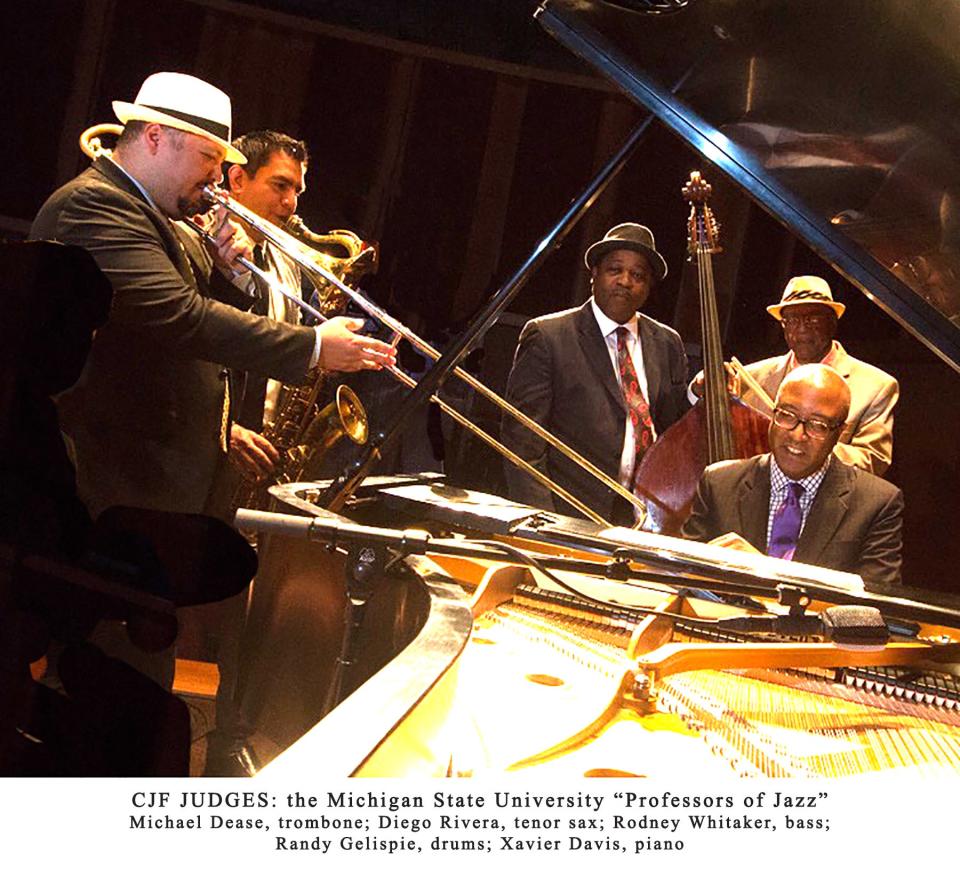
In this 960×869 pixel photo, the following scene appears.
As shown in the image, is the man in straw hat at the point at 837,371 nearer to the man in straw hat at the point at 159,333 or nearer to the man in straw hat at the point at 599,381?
the man in straw hat at the point at 599,381

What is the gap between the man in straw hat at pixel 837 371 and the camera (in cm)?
296

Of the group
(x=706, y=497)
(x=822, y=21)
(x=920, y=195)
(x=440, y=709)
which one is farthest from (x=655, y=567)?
(x=706, y=497)

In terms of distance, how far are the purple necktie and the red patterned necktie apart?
643mm

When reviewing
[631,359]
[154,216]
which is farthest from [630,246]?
[154,216]

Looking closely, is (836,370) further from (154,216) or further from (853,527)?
(154,216)

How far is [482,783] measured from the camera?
1.15m

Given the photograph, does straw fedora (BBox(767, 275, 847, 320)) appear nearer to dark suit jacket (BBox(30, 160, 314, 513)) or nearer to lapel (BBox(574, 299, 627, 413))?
lapel (BBox(574, 299, 627, 413))

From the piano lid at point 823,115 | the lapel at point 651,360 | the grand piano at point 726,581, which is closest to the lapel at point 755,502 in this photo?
the lapel at point 651,360

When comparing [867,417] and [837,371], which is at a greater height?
[837,371]

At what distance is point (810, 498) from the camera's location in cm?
248

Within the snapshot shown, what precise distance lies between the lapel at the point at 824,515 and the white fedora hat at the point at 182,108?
1581mm

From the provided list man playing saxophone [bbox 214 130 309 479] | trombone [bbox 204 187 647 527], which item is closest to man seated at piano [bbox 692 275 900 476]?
trombone [bbox 204 187 647 527]

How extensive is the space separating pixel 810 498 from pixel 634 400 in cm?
77

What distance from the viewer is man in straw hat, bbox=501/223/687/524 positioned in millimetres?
3070
